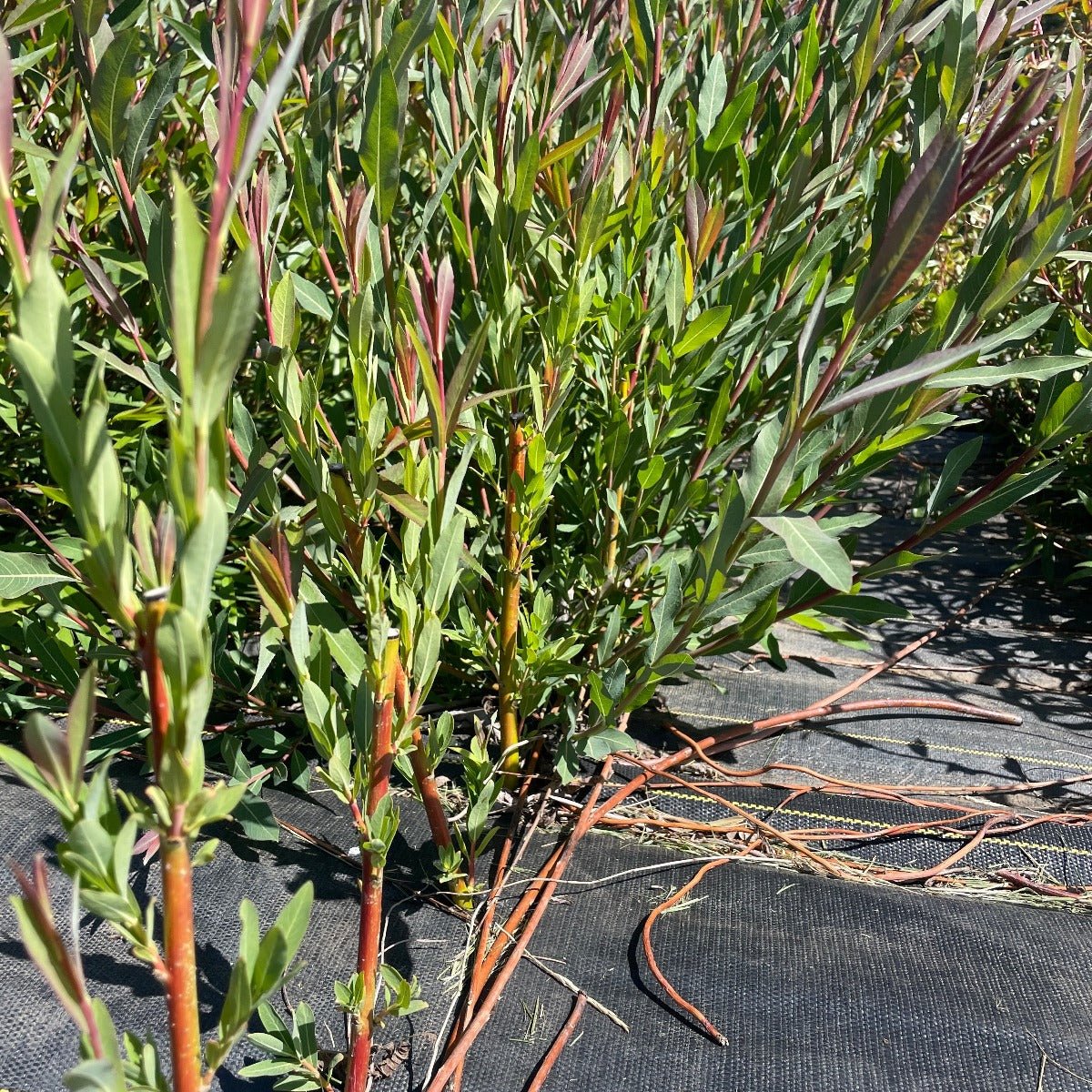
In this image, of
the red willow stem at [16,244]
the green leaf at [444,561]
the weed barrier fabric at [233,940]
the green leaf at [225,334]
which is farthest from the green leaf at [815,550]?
the weed barrier fabric at [233,940]

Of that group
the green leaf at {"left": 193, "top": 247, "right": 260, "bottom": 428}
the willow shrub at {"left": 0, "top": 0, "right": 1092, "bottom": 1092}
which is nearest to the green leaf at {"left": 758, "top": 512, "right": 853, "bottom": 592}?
the willow shrub at {"left": 0, "top": 0, "right": 1092, "bottom": 1092}

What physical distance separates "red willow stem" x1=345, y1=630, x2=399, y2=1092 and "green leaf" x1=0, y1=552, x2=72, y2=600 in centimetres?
40

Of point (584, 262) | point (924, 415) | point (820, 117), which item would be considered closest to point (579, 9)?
point (820, 117)

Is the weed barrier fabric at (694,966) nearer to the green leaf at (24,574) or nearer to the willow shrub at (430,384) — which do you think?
the willow shrub at (430,384)

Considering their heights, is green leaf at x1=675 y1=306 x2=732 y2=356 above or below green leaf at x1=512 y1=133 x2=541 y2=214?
below

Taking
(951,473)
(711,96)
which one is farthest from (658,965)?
(711,96)

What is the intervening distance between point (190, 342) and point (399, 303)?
0.52 meters

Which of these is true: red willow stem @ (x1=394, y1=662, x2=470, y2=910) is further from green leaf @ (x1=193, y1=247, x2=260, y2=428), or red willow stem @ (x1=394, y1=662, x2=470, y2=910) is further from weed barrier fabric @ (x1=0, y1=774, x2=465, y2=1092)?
green leaf @ (x1=193, y1=247, x2=260, y2=428)

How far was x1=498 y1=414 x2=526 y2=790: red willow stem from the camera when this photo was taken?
1.31m

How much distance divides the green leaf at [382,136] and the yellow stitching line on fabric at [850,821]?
1018mm

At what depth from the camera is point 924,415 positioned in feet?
3.34

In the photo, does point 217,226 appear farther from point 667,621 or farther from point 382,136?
point 667,621

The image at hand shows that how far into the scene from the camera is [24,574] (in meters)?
1.02

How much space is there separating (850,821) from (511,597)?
0.69 m
